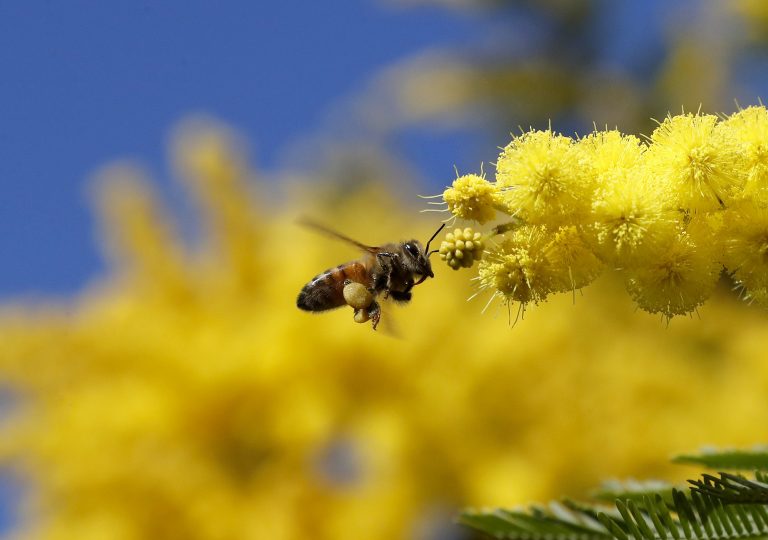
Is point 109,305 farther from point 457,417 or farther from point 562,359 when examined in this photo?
point 562,359

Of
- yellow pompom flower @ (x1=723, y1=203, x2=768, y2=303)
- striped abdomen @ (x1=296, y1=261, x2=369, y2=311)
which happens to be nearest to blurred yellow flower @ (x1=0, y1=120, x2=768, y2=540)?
striped abdomen @ (x1=296, y1=261, x2=369, y2=311)

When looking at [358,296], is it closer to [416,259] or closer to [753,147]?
[416,259]

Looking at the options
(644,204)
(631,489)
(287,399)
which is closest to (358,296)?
(631,489)

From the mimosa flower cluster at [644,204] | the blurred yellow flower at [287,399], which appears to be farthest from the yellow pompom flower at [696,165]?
the blurred yellow flower at [287,399]

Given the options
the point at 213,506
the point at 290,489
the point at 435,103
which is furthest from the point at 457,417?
the point at 435,103

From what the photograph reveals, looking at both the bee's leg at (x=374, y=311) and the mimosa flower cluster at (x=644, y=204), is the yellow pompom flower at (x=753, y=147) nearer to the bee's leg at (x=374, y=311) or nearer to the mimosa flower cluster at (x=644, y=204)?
the mimosa flower cluster at (x=644, y=204)
